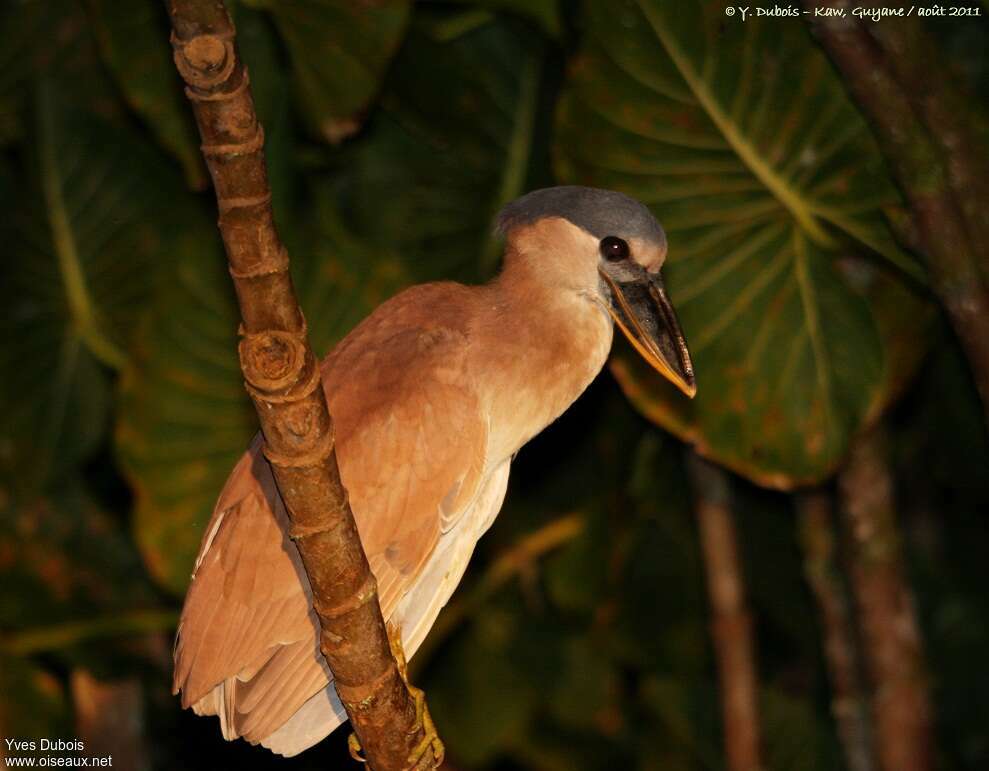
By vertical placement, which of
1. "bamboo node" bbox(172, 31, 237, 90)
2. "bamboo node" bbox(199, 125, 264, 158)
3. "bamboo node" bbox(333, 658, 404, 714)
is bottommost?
"bamboo node" bbox(333, 658, 404, 714)

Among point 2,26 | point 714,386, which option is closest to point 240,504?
point 714,386

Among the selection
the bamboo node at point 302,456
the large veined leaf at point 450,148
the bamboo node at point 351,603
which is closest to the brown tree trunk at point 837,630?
the large veined leaf at point 450,148

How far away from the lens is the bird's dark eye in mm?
2131

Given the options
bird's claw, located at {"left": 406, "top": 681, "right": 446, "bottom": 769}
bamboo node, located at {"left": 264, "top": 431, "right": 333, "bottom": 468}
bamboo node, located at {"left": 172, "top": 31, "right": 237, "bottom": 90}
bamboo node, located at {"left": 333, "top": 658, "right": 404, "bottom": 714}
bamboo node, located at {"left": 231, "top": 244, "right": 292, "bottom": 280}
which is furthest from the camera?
bird's claw, located at {"left": 406, "top": 681, "right": 446, "bottom": 769}

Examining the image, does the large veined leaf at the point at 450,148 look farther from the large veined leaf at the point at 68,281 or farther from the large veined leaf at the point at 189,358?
the large veined leaf at the point at 68,281

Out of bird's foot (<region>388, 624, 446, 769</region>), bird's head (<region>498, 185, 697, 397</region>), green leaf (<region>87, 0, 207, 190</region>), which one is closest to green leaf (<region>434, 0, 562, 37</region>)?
green leaf (<region>87, 0, 207, 190</region>)

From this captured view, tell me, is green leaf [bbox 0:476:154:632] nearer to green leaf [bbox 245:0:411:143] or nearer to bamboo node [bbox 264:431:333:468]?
green leaf [bbox 245:0:411:143]

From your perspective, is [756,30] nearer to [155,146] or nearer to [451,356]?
[451,356]

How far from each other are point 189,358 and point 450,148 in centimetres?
94

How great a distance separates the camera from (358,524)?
2105mm

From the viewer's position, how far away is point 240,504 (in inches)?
84.7

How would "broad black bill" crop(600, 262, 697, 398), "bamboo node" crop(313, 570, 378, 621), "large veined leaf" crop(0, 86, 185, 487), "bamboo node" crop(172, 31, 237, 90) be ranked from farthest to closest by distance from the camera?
"large veined leaf" crop(0, 86, 185, 487) → "broad black bill" crop(600, 262, 697, 398) → "bamboo node" crop(313, 570, 378, 621) → "bamboo node" crop(172, 31, 237, 90)

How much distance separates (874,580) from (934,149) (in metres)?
1.07

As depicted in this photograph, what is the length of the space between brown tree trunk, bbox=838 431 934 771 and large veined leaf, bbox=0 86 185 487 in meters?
1.77
